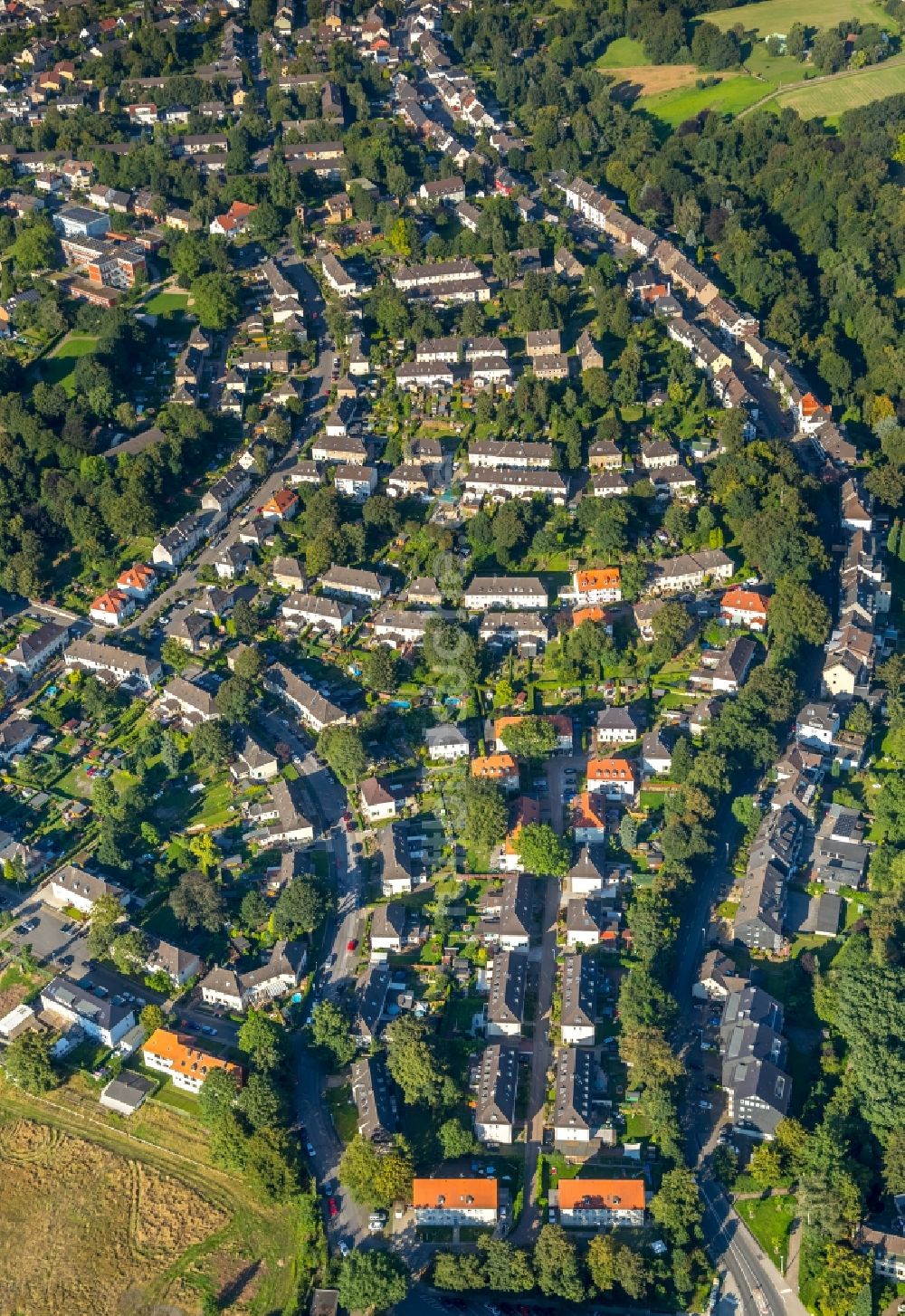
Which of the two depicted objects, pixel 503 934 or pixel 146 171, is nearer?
pixel 503 934

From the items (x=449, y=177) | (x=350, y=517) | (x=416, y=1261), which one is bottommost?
(x=416, y=1261)

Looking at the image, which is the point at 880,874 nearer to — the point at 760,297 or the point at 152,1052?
the point at 152,1052

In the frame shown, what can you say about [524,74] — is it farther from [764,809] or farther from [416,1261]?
[416,1261]

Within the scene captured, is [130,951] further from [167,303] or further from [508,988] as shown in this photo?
[167,303]

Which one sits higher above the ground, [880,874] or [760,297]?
[760,297]

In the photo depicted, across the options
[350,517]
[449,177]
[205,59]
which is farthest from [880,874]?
[205,59]

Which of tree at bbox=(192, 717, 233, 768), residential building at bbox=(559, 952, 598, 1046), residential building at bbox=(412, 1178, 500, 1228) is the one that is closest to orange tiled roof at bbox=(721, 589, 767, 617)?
residential building at bbox=(559, 952, 598, 1046)

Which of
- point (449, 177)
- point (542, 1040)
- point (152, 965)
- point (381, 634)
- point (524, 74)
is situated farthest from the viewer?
point (524, 74)

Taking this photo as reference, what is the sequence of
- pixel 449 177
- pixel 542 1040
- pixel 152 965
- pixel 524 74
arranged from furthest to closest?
pixel 524 74 < pixel 449 177 < pixel 152 965 < pixel 542 1040
